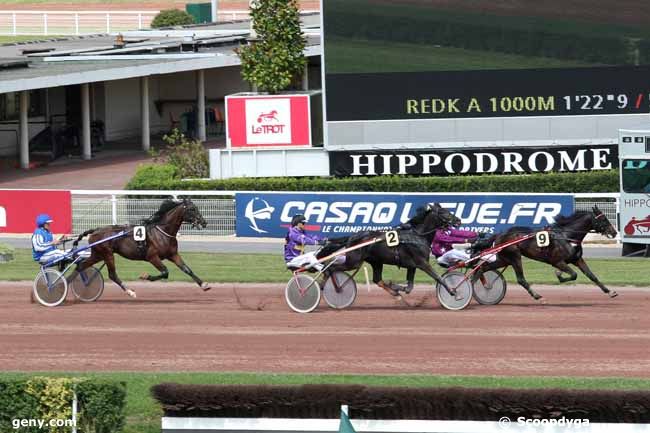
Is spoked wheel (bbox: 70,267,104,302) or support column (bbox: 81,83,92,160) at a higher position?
support column (bbox: 81,83,92,160)

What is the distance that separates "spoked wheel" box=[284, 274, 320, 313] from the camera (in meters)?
17.1

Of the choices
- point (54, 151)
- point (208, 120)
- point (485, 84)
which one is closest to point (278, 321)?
point (485, 84)

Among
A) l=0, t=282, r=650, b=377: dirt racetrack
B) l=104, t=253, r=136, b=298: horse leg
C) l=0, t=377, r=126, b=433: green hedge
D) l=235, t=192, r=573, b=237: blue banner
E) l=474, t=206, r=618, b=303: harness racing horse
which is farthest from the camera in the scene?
l=235, t=192, r=573, b=237: blue banner

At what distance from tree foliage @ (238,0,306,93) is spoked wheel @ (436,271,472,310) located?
13.4 meters

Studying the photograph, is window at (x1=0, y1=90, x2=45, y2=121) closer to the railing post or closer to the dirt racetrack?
the railing post

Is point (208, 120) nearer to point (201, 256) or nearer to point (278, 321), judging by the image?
point (201, 256)

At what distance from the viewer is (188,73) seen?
1871 inches

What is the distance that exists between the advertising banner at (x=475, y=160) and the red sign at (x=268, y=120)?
1.31 meters

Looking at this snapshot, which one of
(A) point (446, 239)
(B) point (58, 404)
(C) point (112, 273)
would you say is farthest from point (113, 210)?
(B) point (58, 404)

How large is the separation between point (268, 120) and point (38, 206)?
590 centimetres

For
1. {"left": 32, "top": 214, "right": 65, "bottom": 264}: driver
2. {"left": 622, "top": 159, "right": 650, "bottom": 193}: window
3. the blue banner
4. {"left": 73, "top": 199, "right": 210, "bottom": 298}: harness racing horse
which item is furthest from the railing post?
{"left": 622, "top": 159, "right": 650, "bottom": 193}: window

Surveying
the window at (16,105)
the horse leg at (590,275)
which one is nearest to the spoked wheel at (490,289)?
the horse leg at (590,275)

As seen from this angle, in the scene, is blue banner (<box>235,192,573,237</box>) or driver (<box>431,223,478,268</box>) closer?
driver (<box>431,223,478,268</box>)

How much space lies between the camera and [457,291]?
1720 cm
